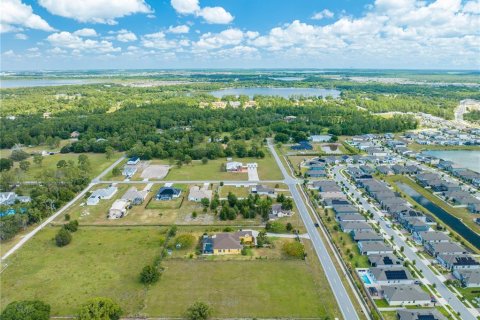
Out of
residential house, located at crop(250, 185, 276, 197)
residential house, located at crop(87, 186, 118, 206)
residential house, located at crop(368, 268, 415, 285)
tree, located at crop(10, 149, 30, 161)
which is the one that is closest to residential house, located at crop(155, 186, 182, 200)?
residential house, located at crop(87, 186, 118, 206)

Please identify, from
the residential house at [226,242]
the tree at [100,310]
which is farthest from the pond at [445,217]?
the tree at [100,310]

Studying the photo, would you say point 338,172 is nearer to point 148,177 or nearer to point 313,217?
point 313,217

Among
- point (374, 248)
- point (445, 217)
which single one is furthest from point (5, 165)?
point (445, 217)

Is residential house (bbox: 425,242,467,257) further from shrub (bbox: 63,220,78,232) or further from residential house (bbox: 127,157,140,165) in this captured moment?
residential house (bbox: 127,157,140,165)

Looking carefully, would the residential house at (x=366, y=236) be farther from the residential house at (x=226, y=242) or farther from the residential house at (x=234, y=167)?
the residential house at (x=234, y=167)

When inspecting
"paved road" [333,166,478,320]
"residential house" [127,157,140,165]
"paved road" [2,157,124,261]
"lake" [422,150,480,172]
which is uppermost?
"residential house" [127,157,140,165]

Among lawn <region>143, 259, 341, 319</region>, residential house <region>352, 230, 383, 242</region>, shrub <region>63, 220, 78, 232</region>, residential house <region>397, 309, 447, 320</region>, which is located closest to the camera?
residential house <region>397, 309, 447, 320</region>
